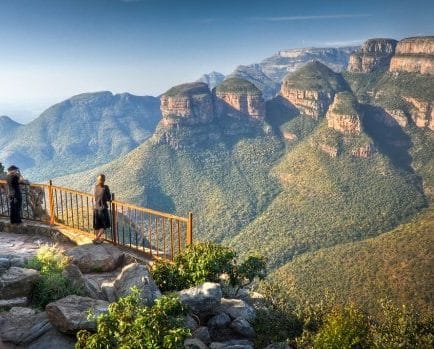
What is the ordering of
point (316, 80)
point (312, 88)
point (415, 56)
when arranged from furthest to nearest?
point (316, 80), point (312, 88), point (415, 56)

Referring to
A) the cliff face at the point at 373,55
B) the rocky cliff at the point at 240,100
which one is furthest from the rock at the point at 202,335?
the cliff face at the point at 373,55

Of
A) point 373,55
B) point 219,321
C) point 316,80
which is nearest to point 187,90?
point 316,80

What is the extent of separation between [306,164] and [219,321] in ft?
312

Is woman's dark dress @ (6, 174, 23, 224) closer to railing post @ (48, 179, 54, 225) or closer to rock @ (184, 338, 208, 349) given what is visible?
railing post @ (48, 179, 54, 225)

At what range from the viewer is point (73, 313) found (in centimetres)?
678

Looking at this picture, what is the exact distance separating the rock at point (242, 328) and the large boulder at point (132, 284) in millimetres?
2010

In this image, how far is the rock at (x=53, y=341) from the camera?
6.45 m

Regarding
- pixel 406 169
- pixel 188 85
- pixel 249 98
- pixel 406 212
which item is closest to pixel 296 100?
pixel 249 98

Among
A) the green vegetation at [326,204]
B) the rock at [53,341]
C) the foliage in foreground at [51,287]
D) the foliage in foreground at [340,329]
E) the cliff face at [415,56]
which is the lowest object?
the green vegetation at [326,204]

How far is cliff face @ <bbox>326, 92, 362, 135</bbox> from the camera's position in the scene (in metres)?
103

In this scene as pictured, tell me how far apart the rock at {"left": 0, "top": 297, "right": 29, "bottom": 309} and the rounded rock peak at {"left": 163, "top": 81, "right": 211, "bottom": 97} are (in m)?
121

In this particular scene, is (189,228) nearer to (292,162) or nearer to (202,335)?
(202,335)

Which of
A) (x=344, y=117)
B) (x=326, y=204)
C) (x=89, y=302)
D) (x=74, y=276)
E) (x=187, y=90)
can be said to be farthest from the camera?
(x=187, y=90)

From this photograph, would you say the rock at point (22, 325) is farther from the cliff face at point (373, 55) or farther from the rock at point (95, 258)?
the cliff face at point (373, 55)
